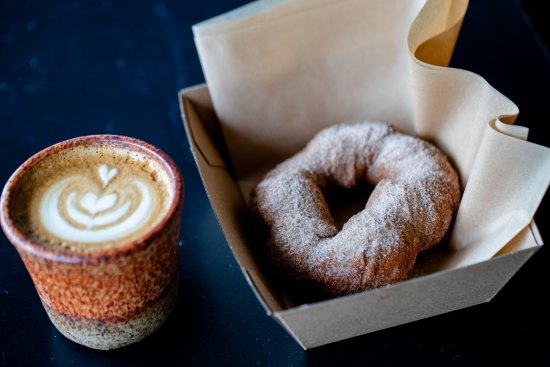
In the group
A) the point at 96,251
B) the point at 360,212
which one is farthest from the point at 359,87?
the point at 96,251

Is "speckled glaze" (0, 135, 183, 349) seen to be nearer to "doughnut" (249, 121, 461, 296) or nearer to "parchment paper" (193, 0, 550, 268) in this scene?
"doughnut" (249, 121, 461, 296)

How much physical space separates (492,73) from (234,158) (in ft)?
1.70

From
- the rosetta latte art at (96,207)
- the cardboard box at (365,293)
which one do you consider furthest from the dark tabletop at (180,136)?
the rosetta latte art at (96,207)

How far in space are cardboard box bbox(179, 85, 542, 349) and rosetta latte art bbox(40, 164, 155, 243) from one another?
0.12m

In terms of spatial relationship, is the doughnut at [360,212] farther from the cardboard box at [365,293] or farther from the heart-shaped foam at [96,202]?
the heart-shaped foam at [96,202]

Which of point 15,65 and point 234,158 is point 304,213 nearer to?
point 234,158

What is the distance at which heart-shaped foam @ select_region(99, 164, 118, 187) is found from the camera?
95 cm

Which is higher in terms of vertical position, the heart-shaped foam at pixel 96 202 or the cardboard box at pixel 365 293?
the heart-shaped foam at pixel 96 202

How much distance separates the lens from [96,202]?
0.92 m

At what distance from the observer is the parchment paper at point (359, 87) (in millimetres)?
1018

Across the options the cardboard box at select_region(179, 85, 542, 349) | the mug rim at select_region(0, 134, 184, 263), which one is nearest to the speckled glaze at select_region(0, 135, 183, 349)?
the mug rim at select_region(0, 134, 184, 263)

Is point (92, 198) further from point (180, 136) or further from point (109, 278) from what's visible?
point (180, 136)

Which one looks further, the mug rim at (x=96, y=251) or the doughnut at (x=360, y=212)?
the doughnut at (x=360, y=212)

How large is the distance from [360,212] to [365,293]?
0.82 ft
